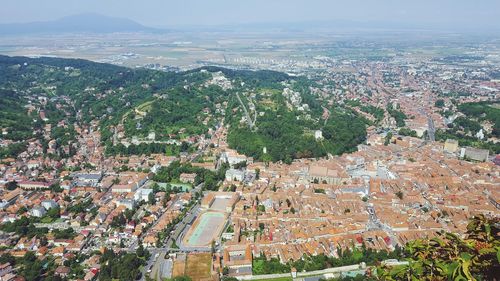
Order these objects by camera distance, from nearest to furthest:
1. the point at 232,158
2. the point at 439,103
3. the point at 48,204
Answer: the point at 48,204, the point at 232,158, the point at 439,103

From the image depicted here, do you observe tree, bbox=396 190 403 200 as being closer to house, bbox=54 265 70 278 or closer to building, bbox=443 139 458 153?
building, bbox=443 139 458 153

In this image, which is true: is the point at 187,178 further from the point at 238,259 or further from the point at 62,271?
the point at 62,271

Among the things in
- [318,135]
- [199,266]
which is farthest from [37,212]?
[318,135]

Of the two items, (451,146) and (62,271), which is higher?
(451,146)

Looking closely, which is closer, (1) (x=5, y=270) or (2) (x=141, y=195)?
(1) (x=5, y=270)

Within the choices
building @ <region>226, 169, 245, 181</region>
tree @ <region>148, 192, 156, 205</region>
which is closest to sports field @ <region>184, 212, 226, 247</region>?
tree @ <region>148, 192, 156, 205</region>

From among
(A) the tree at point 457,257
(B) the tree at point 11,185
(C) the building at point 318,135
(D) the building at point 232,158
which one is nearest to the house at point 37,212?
(B) the tree at point 11,185

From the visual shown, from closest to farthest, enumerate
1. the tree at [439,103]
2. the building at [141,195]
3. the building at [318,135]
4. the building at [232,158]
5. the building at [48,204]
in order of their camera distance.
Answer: the building at [48,204]
the building at [141,195]
the building at [232,158]
the building at [318,135]
the tree at [439,103]

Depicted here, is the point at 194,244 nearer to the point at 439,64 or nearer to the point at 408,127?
the point at 408,127

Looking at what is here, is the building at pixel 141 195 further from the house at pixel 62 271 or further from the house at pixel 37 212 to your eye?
the house at pixel 62 271
